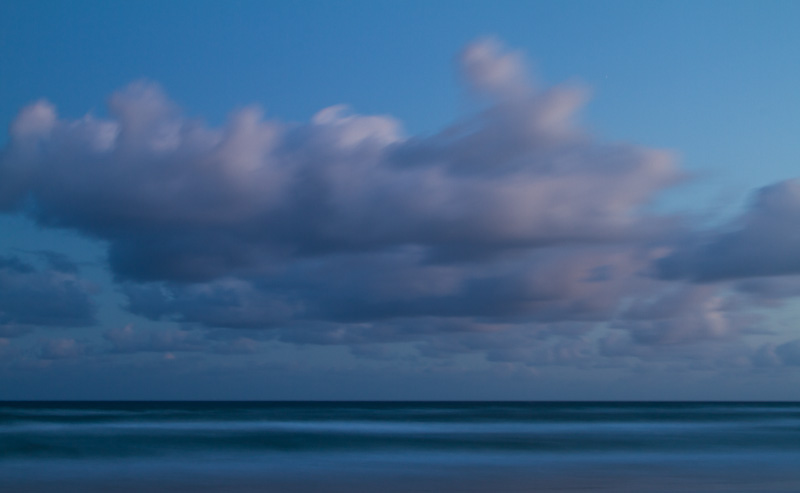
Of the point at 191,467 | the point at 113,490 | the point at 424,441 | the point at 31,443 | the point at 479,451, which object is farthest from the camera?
the point at 424,441

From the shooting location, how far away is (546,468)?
1977 cm

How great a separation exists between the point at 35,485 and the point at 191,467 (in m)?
4.57

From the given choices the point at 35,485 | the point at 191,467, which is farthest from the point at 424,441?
the point at 35,485

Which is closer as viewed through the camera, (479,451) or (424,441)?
(479,451)

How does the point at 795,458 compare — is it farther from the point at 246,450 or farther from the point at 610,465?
the point at 246,450

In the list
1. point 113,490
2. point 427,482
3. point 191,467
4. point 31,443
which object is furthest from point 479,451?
point 31,443

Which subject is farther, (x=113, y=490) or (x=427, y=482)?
(x=427, y=482)

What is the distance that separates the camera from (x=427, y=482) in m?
16.8

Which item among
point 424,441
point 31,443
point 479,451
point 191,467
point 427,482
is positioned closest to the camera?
point 427,482

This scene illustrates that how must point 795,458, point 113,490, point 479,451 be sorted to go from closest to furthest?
point 113,490 < point 795,458 < point 479,451

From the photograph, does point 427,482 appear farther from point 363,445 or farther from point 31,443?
point 31,443

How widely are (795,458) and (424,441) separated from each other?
47.3 ft

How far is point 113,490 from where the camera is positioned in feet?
50.3

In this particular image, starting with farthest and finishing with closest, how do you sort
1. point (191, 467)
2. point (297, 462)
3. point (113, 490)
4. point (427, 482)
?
point (297, 462) → point (191, 467) → point (427, 482) → point (113, 490)
